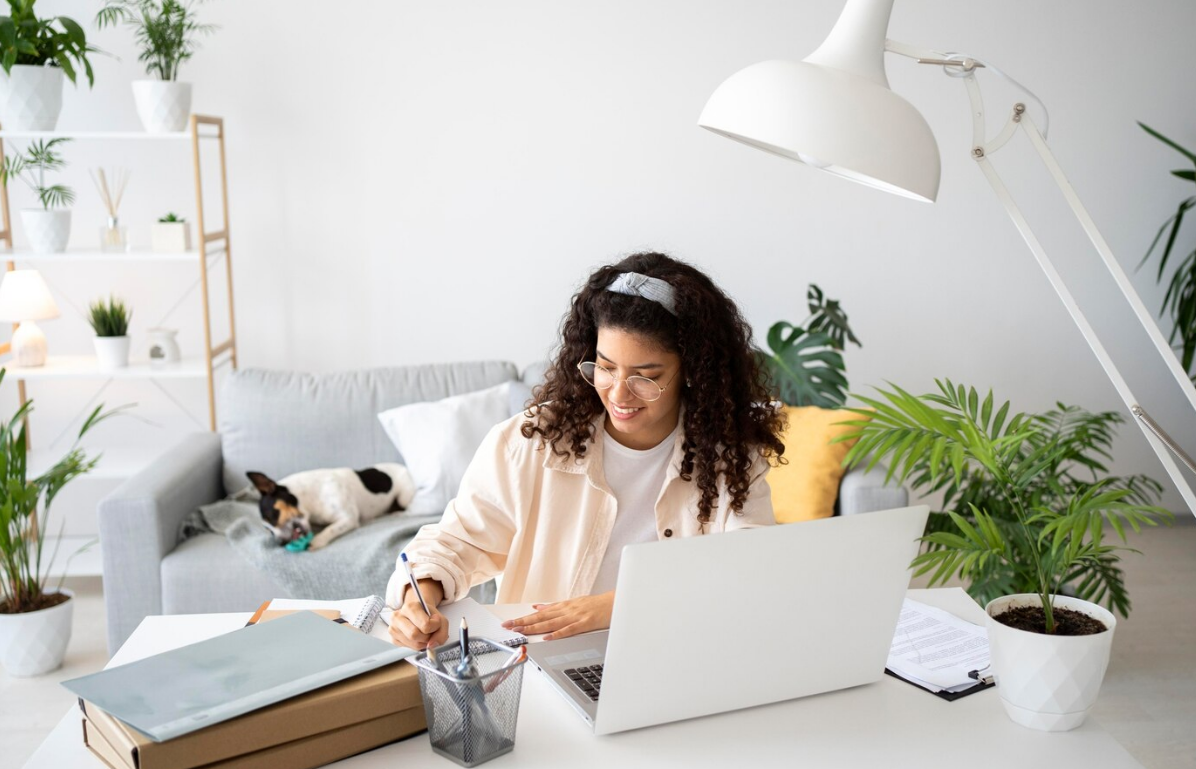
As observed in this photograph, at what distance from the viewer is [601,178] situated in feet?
12.4

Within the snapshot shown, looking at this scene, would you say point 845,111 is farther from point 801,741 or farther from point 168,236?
point 168,236

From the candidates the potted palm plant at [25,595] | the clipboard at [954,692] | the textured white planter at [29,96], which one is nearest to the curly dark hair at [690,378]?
the clipboard at [954,692]

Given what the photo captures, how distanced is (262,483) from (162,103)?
1293 millimetres

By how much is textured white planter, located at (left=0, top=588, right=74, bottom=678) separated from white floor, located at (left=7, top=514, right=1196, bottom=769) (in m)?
0.04

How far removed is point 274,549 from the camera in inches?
110

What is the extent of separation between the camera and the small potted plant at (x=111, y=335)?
11.0 ft

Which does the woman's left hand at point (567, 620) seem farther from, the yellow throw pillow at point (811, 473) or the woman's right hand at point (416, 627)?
the yellow throw pillow at point (811, 473)

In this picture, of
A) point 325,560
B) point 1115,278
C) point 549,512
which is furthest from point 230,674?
point 325,560

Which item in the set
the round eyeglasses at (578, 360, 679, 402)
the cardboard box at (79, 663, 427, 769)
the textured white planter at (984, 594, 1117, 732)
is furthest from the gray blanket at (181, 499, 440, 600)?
the textured white planter at (984, 594, 1117, 732)

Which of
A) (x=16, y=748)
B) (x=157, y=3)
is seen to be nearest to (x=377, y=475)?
(x=16, y=748)

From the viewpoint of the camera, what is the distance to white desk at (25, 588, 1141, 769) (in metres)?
1.13

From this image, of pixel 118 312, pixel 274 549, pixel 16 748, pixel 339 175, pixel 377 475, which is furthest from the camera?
pixel 339 175

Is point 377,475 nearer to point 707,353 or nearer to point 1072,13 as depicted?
point 707,353

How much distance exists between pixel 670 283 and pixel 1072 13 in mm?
2902
